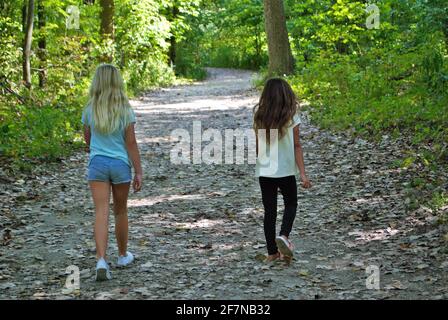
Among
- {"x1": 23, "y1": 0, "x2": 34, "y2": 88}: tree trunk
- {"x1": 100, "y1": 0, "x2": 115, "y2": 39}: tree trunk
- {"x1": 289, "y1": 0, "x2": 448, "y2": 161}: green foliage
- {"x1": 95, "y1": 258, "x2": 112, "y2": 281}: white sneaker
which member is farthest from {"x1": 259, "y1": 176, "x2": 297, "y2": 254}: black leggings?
{"x1": 100, "y1": 0, "x2": 115, "y2": 39}: tree trunk

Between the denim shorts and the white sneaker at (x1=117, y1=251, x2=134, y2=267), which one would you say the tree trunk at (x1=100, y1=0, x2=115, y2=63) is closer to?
the white sneaker at (x1=117, y1=251, x2=134, y2=267)

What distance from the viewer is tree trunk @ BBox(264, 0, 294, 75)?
21750 mm

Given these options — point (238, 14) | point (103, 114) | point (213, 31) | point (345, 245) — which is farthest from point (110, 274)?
point (213, 31)

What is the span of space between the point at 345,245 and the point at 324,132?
22.5 feet

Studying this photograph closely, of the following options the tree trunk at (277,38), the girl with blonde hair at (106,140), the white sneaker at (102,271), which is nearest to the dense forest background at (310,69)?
the tree trunk at (277,38)

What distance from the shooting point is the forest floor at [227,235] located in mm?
5703

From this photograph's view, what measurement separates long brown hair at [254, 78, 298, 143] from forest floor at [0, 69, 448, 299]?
1.41m

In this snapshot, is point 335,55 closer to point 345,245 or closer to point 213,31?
point 345,245

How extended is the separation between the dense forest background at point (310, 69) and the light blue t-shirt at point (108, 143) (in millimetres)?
5157

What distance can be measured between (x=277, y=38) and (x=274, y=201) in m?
16.4

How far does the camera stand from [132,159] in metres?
6.08

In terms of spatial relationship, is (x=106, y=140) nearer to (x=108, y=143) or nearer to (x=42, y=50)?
(x=108, y=143)

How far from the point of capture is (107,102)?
5949mm

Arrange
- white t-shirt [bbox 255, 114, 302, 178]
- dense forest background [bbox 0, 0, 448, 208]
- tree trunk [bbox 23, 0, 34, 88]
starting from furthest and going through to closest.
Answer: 1. tree trunk [bbox 23, 0, 34, 88]
2. dense forest background [bbox 0, 0, 448, 208]
3. white t-shirt [bbox 255, 114, 302, 178]
